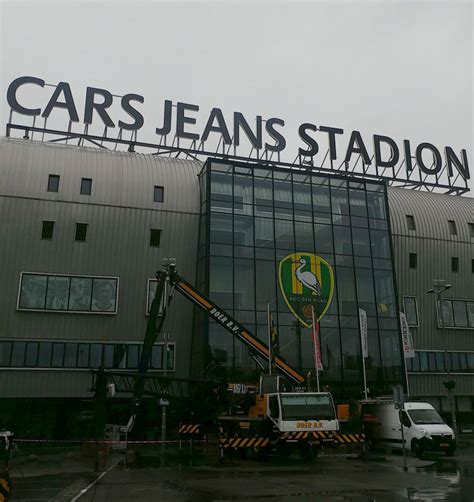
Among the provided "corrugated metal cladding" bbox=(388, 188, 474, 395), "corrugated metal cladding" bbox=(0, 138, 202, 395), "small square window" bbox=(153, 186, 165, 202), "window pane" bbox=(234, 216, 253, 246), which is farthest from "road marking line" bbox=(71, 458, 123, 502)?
"corrugated metal cladding" bbox=(388, 188, 474, 395)

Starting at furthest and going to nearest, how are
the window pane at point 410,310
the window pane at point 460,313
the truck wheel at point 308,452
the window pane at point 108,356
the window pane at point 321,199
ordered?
the window pane at point 460,313, the window pane at point 410,310, the window pane at point 321,199, the window pane at point 108,356, the truck wheel at point 308,452

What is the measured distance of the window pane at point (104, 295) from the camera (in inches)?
1454

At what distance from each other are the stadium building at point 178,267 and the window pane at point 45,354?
0.10m

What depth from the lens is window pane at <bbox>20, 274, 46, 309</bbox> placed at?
35.7m

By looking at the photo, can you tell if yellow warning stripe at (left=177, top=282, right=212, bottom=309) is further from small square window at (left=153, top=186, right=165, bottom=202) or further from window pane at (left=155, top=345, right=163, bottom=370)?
small square window at (left=153, top=186, right=165, bottom=202)

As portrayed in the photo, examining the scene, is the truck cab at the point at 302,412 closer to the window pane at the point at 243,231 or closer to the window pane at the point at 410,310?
the window pane at the point at 243,231

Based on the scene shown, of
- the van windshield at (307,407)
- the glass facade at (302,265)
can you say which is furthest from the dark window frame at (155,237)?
the van windshield at (307,407)

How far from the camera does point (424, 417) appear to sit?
1011 inches

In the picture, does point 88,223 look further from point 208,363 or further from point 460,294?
point 460,294

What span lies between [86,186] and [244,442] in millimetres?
24501

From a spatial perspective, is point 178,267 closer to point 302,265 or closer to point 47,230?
point 302,265

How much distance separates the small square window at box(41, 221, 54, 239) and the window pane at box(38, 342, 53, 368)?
7.94 m

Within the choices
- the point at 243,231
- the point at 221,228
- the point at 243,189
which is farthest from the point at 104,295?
the point at 243,189

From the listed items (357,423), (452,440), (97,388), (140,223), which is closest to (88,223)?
(140,223)
